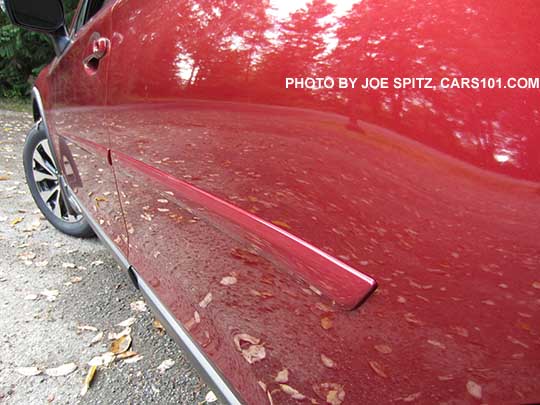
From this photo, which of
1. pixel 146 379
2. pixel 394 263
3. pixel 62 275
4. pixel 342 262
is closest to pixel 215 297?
pixel 342 262

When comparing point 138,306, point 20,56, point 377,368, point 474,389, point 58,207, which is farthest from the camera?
point 20,56

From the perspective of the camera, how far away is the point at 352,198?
0.80 metres

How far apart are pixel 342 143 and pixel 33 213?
3.65 metres

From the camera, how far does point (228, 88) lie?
1041 millimetres

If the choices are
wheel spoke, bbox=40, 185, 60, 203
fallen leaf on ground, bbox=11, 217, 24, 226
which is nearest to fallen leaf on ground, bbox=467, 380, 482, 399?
wheel spoke, bbox=40, 185, 60, 203

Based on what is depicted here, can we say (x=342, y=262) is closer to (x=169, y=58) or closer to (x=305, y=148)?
(x=305, y=148)

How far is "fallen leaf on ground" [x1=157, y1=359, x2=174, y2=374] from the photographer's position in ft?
6.41

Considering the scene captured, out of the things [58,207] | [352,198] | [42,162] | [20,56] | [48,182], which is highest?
[20,56]

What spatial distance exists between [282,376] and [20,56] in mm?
11490

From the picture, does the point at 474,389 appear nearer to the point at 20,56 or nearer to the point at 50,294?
the point at 50,294

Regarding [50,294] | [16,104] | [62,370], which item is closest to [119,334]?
[62,370]

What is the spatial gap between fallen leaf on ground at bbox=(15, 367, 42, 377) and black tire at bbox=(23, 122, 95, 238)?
4.30ft

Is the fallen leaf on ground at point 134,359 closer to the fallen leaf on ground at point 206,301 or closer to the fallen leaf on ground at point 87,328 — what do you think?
the fallen leaf on ground at point 87,328

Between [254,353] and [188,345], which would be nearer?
[254,353]
